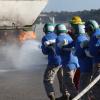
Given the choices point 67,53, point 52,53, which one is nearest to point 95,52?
point 67,53

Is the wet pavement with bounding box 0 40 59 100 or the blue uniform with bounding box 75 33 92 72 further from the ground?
the blue uniform with bounding box 75 33 92 72

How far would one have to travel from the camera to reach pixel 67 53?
36.4 feet

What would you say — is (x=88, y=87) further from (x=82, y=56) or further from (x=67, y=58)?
(x=67, y=58)

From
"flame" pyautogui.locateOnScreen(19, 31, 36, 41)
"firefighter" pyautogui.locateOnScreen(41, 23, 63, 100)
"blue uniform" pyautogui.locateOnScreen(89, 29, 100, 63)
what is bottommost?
"flame" pyautogui.locateOnScreen(19, 31, 36, 41)

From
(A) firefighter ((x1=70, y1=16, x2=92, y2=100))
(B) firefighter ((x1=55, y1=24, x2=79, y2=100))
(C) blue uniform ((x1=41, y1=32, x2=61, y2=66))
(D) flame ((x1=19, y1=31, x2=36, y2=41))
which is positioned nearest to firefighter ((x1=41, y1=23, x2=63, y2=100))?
(C) blue uniform ((x1=41, y1=32, x2=61, y2=66))

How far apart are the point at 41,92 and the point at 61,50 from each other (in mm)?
3445

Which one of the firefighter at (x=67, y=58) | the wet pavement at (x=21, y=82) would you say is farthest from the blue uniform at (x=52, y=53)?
the wet pavement at (x=21, y=82)

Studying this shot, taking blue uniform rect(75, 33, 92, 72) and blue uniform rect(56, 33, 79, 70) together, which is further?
blue uniform rect(56, 33, 79, 70)

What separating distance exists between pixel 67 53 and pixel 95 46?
1.87 m

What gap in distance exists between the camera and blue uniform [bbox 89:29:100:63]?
930 centimetres

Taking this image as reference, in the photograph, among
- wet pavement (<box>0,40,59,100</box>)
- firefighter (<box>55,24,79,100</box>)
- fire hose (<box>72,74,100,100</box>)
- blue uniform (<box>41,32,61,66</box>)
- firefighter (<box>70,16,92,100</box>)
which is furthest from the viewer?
wet pavement (<box>0,40,59,100</box>)

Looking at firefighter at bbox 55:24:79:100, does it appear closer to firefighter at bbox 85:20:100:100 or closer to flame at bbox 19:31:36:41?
firefighter at bbox 85:20:100:100

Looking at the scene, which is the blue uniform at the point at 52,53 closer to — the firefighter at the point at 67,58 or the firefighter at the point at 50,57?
the firefighter at the point at 50,57

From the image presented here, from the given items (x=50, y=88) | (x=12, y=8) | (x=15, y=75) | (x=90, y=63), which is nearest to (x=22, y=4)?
(x=12, y=8)
